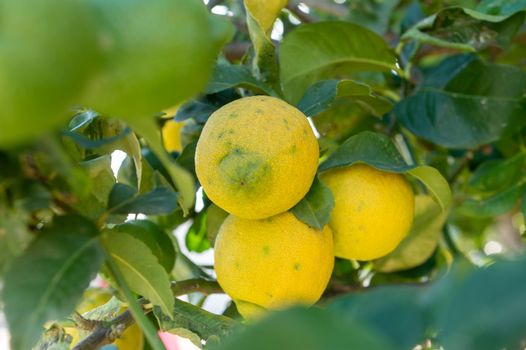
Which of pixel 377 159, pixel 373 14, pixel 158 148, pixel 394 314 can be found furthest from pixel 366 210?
pixel 373 14

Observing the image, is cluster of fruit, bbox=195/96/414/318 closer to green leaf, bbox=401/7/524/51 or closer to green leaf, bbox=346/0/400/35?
green leaf, bbox=401/7/524/51

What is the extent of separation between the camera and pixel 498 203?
1.26m

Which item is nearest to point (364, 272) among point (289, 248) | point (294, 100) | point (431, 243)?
point (431, 243)

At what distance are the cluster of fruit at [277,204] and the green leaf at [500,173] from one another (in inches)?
15.1

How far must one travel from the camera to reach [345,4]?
5.84 ft

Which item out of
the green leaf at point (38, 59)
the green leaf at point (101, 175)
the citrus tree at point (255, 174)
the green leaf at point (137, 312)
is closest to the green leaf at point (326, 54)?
the citrus tree at point (255, 174)

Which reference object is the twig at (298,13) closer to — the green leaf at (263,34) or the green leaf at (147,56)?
the green leaf at (263,34)

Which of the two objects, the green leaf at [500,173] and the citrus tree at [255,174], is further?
the green leaf at [500,173]

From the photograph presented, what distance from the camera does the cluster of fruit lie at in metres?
0.79

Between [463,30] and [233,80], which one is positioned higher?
[233,80]

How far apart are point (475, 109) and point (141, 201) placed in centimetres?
64

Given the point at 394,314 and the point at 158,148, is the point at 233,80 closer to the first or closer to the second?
the point at 158,148

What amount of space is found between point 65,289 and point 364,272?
0.89 m

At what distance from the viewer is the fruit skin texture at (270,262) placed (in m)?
0.85
